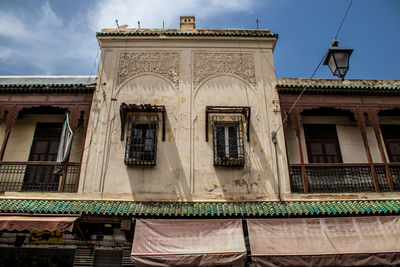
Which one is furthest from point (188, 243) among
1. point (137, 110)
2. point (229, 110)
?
point (137, 110)

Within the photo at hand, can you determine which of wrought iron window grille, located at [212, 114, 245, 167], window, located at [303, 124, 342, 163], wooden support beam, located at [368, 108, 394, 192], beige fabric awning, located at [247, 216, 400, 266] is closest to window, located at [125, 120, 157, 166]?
wrought iron window grille, located at [212, 114, 245, 167]

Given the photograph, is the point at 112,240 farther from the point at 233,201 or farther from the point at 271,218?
the point at 271,218

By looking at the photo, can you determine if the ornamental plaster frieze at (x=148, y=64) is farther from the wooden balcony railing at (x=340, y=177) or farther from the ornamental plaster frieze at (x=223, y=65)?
the wooden balcony railing at (x=340, y=177)

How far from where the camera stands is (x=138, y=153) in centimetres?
718

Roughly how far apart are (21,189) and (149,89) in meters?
4.14

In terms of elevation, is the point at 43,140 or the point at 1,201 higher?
the point at 43,140

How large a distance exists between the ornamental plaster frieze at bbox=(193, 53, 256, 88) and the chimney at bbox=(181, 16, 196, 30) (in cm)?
125

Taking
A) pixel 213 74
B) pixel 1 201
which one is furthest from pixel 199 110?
pixel 1 201

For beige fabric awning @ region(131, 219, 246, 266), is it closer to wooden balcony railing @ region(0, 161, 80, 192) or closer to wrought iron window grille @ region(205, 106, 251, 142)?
wooden balcony railing @ region(0, 161, 80, 192)

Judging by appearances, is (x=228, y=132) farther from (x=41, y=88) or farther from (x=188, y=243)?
(x=41, y=88)

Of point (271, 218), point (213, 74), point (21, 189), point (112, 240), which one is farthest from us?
point (213, 74)

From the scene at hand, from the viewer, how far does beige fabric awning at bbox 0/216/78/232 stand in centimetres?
544

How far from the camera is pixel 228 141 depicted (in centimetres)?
738

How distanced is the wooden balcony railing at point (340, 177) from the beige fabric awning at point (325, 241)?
3.36 feet
